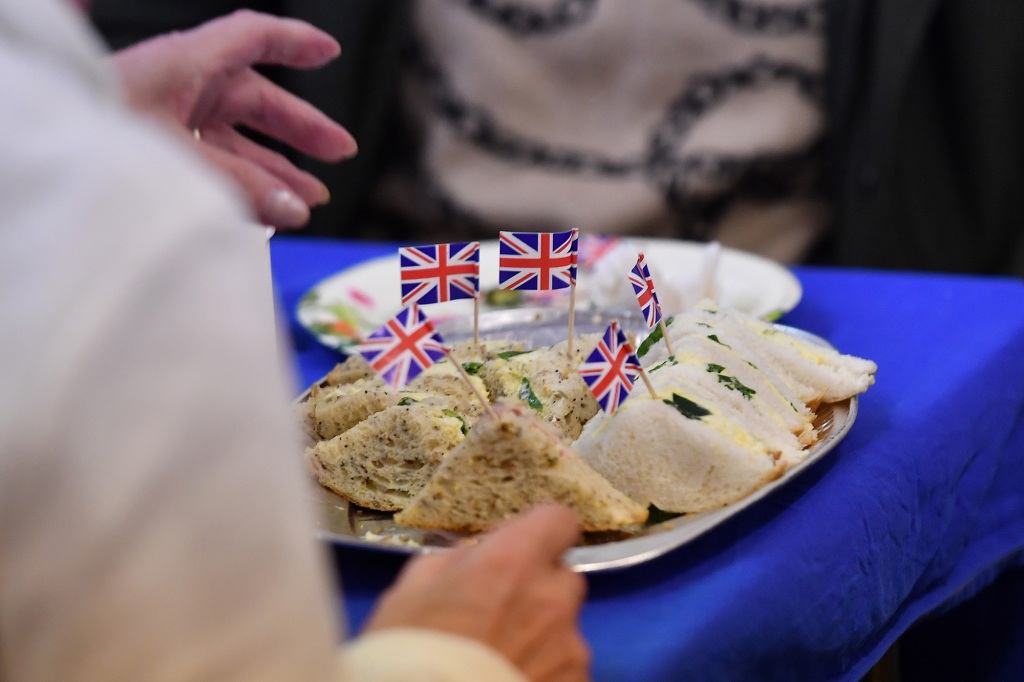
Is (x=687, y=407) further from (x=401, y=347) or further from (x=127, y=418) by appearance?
(x=127, y=418)

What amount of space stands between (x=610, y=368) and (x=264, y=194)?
1.01 feet

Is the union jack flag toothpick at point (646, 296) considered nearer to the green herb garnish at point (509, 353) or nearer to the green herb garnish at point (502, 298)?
the green herb garnish at point (509, 353)

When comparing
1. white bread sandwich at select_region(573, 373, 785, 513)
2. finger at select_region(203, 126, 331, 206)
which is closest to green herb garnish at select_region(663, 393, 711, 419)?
white bread sandwich at select_region(573, 373, 785, 513)

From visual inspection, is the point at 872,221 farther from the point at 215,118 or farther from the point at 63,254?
the point at 63,254

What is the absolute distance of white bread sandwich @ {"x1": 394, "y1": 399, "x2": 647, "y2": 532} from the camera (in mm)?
797

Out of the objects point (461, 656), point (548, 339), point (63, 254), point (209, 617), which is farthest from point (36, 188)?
point (548, 339)

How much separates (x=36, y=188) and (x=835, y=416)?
0.78 metres

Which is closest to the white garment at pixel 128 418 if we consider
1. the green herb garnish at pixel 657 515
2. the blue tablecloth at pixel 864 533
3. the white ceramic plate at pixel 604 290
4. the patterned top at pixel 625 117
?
the blue tablecloth at pixel 864 533

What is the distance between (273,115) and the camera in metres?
1.09

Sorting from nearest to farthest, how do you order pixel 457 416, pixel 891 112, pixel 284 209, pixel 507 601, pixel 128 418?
pixel 128 418, pixel 507 601, pixel 284 209, pixel 457 416, pixel 891 112

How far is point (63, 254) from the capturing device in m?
0.36

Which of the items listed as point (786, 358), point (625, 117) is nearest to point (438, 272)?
point (786, 358)

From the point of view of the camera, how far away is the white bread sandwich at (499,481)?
797mm

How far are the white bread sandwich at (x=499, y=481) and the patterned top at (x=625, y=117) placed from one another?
183cm
